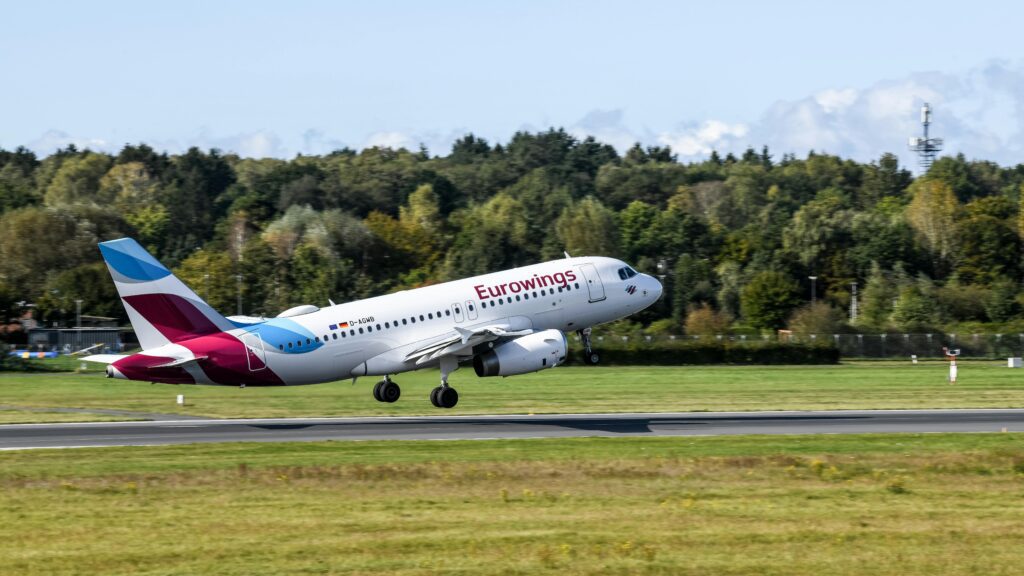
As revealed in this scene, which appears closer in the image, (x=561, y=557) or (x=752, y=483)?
(x=561, y=557)

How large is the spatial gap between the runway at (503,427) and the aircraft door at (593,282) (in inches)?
204

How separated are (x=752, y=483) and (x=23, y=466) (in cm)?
1983

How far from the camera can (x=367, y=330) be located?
171 ft

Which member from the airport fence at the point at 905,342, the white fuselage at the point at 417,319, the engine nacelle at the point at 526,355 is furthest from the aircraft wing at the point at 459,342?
→ the airport fence at the point at 905,342

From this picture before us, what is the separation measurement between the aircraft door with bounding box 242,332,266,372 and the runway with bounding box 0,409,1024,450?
7.27ft

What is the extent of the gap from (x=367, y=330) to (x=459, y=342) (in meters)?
3.62

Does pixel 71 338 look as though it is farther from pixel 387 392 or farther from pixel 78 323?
pixel 387 392

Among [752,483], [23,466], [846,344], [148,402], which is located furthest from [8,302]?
[752,483]

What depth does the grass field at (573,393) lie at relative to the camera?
190ft

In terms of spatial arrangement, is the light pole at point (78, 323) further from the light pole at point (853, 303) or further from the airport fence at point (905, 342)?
the light pole at point (853, 303)

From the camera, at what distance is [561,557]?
2462 cm

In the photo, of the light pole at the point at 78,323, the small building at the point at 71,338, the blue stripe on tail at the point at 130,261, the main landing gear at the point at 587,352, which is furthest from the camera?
the light pole at the point at 78,323

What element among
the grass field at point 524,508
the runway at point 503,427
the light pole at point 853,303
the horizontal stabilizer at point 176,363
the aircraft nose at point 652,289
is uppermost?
the light pole at point 853,303

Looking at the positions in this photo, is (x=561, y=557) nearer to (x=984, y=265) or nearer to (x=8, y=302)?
(x=8, y=302)
